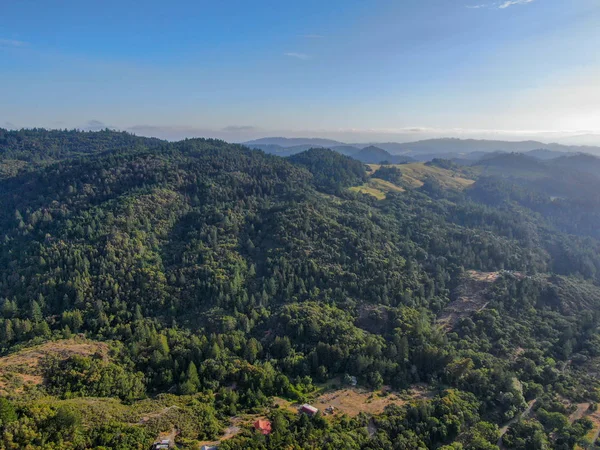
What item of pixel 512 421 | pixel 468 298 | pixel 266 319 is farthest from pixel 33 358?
pixel 468 298

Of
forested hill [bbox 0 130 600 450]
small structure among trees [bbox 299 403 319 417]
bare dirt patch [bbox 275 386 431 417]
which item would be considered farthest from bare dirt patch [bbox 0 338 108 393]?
bare dirt patch [bbox 275 386 431 417]

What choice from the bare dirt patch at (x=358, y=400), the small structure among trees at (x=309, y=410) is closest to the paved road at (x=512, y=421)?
the bare dirt patch at (x=358, y=400)

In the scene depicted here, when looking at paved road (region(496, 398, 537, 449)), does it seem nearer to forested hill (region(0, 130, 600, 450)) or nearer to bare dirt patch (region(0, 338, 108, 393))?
forested hill (region(0, 130, 600, 450))

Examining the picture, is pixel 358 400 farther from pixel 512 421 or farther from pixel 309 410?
pixel 512 421

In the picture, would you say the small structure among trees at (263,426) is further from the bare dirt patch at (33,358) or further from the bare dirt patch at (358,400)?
the bare dirt patch at (33,358)

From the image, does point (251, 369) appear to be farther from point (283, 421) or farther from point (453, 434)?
point (453, 434)

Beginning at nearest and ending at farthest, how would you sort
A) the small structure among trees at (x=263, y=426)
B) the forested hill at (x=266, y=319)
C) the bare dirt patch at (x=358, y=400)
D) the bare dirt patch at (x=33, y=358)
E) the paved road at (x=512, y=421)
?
1. the small structure among trees at (x=263, y=426)
2. the bare dirt patch at (x=33, y=358)
3. the forested hill at (x=266, y=319)
4. the paved road at (x=512, y=421)
5. the bare dirt patch at (x=358, y=400)

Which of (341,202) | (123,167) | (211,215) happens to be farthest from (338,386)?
(123,167)
